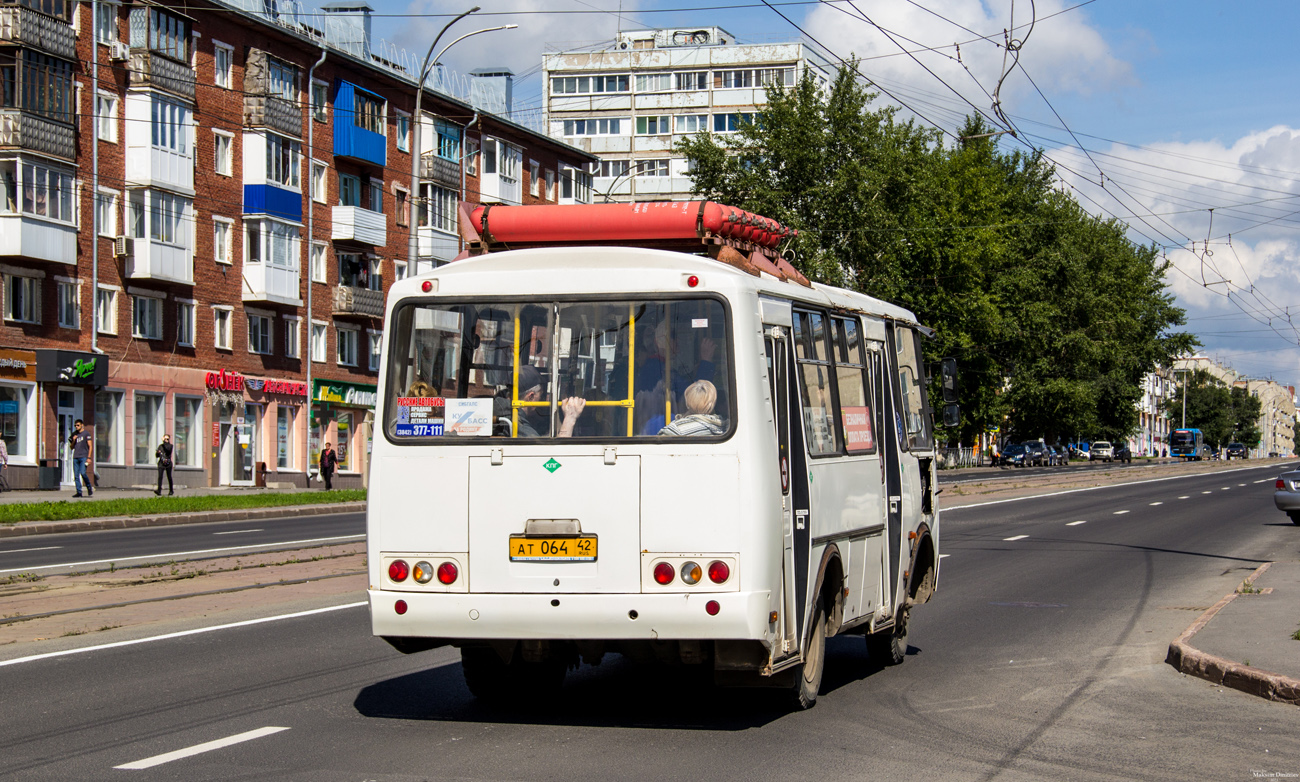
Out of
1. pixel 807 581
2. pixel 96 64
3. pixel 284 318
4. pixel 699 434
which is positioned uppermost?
pixel 96 64

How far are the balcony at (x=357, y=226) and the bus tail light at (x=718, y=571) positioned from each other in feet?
160

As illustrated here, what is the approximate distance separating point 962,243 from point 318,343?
1185 inches

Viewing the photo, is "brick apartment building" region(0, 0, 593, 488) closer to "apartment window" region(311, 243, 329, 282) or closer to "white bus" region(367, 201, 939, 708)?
"apartment window" region(311, 243, 329, 282)

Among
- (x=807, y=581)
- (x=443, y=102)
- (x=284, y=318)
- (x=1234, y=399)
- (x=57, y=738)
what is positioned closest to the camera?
(x=57, y=738)

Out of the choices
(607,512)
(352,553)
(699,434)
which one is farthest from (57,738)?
(352,553)

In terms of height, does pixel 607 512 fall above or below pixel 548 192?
below

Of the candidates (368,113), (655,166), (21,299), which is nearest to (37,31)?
(21,299)

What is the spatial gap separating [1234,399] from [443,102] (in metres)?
152

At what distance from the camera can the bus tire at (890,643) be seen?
10305 mm

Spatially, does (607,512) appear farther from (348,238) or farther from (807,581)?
(348,238)

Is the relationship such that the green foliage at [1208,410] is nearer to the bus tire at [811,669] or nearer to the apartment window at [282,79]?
the apartment window at [282,79]

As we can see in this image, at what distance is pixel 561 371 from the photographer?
25.5ft

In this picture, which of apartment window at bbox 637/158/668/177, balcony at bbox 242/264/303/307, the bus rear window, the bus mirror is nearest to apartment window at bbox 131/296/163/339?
balcony at bbox 242/264/303/307

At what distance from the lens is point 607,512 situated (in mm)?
7488
